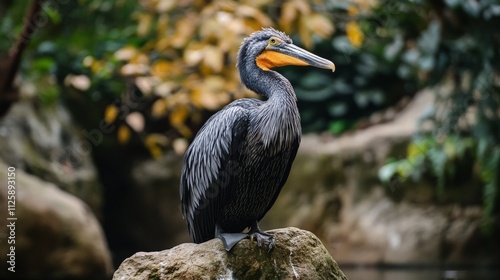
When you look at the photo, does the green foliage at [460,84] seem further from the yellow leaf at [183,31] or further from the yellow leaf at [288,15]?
the yellow leaf at [183,31]

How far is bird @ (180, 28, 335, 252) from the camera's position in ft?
14.5

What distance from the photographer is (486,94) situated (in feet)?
28.3

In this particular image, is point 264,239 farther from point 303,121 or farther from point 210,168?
point 303,121

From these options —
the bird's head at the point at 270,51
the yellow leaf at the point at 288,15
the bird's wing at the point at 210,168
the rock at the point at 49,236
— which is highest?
the yellow leaf at the point at 288,15

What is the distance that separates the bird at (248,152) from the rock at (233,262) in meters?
0.07

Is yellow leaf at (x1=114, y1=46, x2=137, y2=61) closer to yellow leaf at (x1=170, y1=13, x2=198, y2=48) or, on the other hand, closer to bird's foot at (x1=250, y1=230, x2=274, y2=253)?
yellow leaf at (x1=170, y1=13, x2=198, y2=48)

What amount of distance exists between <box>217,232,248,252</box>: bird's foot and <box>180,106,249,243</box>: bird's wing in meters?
0.13

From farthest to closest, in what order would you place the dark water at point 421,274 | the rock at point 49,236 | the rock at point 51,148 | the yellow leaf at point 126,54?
the rock at point 51,148 → the dark water at point 421,274 → the rock at point 49,236 → the yellow leaf at point 126,54

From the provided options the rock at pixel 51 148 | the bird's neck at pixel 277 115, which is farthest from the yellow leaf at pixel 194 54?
the bird's neck at pixel 277 115

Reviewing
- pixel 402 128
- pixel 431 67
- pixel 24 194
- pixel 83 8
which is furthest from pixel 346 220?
pixel 83 8

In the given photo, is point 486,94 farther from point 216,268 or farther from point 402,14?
point 216,268

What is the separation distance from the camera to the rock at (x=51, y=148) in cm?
983

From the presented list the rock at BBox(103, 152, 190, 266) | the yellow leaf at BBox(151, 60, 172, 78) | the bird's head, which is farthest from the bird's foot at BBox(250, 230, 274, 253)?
the rock at BBox(103, 152, 190, 266)

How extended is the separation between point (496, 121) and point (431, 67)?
93 cm
